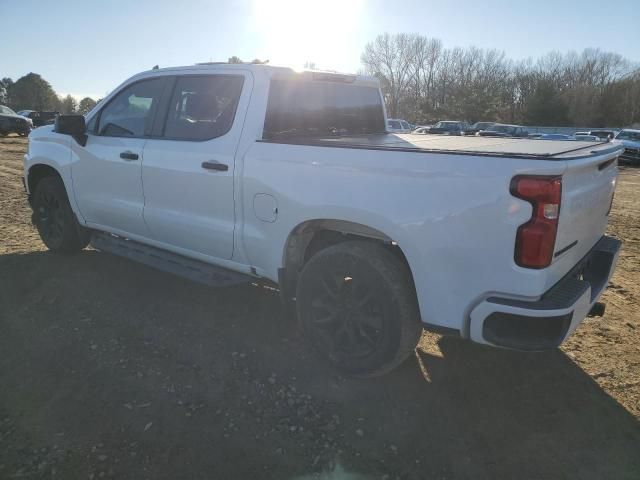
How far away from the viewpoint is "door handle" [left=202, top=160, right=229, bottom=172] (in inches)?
139

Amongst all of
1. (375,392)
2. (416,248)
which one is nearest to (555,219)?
(416,248)

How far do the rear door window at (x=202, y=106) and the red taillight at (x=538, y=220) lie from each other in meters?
2.15

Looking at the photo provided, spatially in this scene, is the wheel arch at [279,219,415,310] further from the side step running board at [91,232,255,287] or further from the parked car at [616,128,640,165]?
the parked car at [616,128,640,165]

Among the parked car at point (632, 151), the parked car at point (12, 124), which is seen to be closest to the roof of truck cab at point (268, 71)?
the parked car at point (632, 151)

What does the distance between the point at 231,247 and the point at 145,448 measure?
1527mm

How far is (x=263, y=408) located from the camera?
2.92 metres

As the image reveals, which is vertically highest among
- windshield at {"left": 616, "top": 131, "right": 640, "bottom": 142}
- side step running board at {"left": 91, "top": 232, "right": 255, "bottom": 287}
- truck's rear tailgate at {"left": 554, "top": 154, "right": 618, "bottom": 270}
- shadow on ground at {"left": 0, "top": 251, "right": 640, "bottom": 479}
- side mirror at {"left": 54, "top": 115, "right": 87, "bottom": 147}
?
side mirror at {"left": 54, "top": 115, "right": 87, "bottom": 147}

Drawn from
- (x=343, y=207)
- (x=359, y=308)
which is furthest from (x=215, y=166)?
(x=359, y=308)

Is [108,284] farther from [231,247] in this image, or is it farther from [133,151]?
[231,247]

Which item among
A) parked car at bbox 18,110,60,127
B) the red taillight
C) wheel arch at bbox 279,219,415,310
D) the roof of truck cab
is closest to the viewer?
the red taillight

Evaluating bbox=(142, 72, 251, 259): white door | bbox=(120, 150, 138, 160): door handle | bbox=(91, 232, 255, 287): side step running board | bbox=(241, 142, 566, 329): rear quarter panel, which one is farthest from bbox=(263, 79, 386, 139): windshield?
bbox=(120, 150, 138, 160): door handle

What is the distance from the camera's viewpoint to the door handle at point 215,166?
354cm

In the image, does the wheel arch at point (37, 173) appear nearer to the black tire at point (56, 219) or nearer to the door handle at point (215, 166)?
the black tire at point (56, 219)

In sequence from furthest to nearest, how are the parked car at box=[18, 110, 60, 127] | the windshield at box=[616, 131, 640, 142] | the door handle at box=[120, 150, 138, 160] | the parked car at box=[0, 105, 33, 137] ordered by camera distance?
1. the windshield at box=[616, 131, 640, 142]
2. the parked car at box=[0, 105, 33, 137]
3. the parked car at box=[18, 110, 60, 127]
4. the door handle at box=[120, 150, 138, 160]
